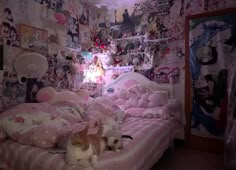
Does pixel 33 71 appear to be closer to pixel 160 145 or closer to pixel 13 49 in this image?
pixel 13 49

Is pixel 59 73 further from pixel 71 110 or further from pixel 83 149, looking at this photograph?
pixel 83 149

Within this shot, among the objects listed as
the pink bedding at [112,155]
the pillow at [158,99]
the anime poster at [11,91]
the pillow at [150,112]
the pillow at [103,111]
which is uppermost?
the anime poster at [11,91]

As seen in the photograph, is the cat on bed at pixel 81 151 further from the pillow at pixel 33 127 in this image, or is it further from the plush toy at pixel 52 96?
the plush toy at pixel 52 96

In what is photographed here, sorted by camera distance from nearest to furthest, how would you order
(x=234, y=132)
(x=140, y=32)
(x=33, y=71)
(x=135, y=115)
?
(x=234, y=132), (x=33, y=71), (x=135, y=115), (x=140, y=32)

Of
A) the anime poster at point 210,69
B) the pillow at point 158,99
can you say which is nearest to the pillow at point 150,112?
the pillow at point 158,99

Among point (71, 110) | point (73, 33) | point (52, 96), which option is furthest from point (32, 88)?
point (73, 33)

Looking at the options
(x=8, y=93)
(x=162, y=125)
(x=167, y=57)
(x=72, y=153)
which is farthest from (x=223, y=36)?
(x=8, y=93)

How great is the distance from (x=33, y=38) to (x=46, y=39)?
0.72 ft

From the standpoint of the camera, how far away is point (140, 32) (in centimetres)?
353

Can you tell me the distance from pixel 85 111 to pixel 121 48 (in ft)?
5.48

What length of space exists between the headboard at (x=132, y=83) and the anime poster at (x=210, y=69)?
1.66ft

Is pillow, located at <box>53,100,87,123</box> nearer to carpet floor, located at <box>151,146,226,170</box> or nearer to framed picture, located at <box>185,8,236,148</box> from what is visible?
carpet floor, located at <box>151,146,226,170</box>

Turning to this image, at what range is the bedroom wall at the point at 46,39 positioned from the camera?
2207 mm

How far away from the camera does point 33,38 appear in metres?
2.48
